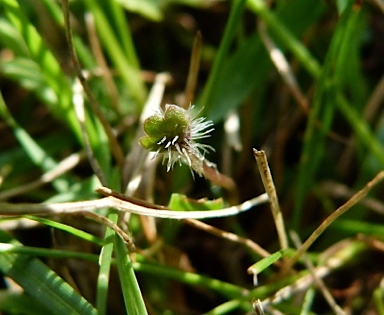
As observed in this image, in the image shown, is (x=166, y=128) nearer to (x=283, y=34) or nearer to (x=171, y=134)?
(x=171, y=134)

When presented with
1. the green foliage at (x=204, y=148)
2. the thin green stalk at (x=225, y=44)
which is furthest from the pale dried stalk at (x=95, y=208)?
the thin green stalk at (x=225, y=44)

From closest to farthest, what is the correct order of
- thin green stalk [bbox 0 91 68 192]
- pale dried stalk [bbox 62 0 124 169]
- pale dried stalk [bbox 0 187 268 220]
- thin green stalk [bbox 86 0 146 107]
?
1. pale dried stalk [bbox 0 187 268 220]
2. pale dried stalk [bbox 62 0 124 169]
3. thin green stalk [bbox 0 91 68 192]
4. thin green stalk [bbox 86 0 146 107]

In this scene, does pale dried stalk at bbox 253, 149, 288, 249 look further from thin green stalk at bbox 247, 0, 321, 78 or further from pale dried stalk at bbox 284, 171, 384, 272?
thin green stalk at bbox 247, 0, 321, 78

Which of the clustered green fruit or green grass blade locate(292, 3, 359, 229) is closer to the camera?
the clustered green fruit

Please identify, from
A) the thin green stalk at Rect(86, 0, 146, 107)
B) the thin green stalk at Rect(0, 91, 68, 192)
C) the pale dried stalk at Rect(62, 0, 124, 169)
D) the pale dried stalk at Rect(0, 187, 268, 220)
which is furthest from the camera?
the thin green stalk at Rect(86, 0, 146, 107)

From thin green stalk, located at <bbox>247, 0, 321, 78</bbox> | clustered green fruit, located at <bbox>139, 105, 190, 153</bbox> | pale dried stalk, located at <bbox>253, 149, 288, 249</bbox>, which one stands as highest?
thin green stalk, located at <bbox>247, 0, 321, 78</bbox>

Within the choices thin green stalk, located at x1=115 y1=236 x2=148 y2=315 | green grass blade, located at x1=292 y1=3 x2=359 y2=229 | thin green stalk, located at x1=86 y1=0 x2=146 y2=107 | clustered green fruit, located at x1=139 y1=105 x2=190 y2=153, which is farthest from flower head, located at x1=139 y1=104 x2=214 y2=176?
thin green stalk, located at x1=86 y1=0 x2=146 y2=107

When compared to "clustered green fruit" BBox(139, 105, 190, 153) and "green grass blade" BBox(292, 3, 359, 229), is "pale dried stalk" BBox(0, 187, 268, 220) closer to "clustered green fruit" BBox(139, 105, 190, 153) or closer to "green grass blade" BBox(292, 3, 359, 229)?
"clustered green fruit" BBox(139, 105, 190, 153)

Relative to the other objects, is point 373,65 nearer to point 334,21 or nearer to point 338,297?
point 334,21

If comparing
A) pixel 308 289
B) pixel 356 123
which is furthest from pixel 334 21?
pixel 308 289

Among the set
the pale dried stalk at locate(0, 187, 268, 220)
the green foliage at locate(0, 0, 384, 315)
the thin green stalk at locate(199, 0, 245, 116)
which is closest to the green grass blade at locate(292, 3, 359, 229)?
the green foliage at locate(0, 0, 384, 315)

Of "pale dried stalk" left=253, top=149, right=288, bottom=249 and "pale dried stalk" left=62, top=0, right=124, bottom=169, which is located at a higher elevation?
"pale dried stalk" left=62, top=0, right=124, bottom=169
